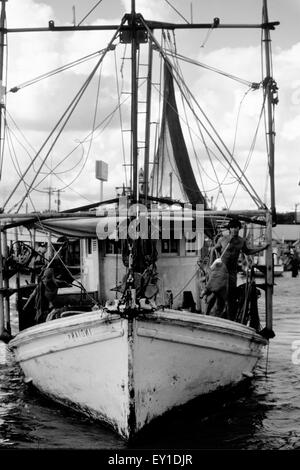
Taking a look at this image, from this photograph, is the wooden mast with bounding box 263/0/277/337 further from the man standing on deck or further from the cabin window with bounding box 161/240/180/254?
the cabin window with bounding box 161/240/180/254

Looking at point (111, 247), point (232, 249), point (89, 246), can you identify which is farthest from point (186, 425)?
point (89, 246)

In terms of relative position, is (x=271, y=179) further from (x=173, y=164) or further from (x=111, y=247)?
(x=173, y=164)

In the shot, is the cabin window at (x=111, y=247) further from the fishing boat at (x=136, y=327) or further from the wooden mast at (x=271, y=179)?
the wooden mast at (x=271, y=179)

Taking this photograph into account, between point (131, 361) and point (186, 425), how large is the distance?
1.97 meters

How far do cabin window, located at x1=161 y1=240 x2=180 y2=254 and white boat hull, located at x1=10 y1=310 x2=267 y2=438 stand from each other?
3848 mm

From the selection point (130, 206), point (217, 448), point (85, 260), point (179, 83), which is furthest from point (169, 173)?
point (217, 448)

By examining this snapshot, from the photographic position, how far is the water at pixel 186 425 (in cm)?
977

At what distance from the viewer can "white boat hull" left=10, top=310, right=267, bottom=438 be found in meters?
9.45

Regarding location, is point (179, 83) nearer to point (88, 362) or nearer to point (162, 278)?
point (162, 278)

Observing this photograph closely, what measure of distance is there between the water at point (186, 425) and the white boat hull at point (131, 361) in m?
0.29

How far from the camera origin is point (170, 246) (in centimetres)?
1488

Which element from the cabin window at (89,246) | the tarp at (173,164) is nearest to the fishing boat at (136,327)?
the cabin window at (89,246)

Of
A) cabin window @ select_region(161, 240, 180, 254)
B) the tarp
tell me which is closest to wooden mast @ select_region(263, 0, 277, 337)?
cabin window @ select_region(161, 240, 180, 254)
